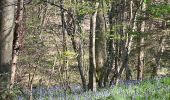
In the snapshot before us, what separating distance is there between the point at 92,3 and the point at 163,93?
4822 mm

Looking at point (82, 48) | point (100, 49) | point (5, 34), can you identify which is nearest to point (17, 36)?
point (5, 34)

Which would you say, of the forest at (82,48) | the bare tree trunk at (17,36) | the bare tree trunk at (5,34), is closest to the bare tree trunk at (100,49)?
the forest at (82,48)

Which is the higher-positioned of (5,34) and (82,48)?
(5,34)

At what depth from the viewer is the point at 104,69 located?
1457cm

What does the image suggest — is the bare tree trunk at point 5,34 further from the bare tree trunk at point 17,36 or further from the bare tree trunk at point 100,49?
the bare tree trunk at point 100,49

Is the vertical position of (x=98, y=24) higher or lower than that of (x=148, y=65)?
higher

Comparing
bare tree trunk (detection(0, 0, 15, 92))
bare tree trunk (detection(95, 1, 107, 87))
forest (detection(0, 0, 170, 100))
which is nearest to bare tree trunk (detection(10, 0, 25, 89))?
forest (detection(0, 0, 170, 100))

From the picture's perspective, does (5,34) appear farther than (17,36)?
Yes

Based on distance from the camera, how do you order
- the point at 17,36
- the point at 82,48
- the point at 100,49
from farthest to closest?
the point at 100,49, the point at 82,48, the point at 17,36

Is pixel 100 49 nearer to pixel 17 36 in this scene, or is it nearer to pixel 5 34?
pixel 5 34

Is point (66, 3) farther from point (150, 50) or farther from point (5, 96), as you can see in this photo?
point (150, 50)

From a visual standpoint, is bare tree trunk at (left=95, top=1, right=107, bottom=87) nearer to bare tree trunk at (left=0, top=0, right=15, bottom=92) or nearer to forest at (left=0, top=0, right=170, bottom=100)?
forest at (left=0, top=0, right=170, bottom=100)

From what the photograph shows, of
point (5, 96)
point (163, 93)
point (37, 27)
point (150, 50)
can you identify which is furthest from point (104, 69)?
point (150, 50)

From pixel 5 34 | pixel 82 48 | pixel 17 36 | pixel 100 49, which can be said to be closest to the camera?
pixel 17 36
